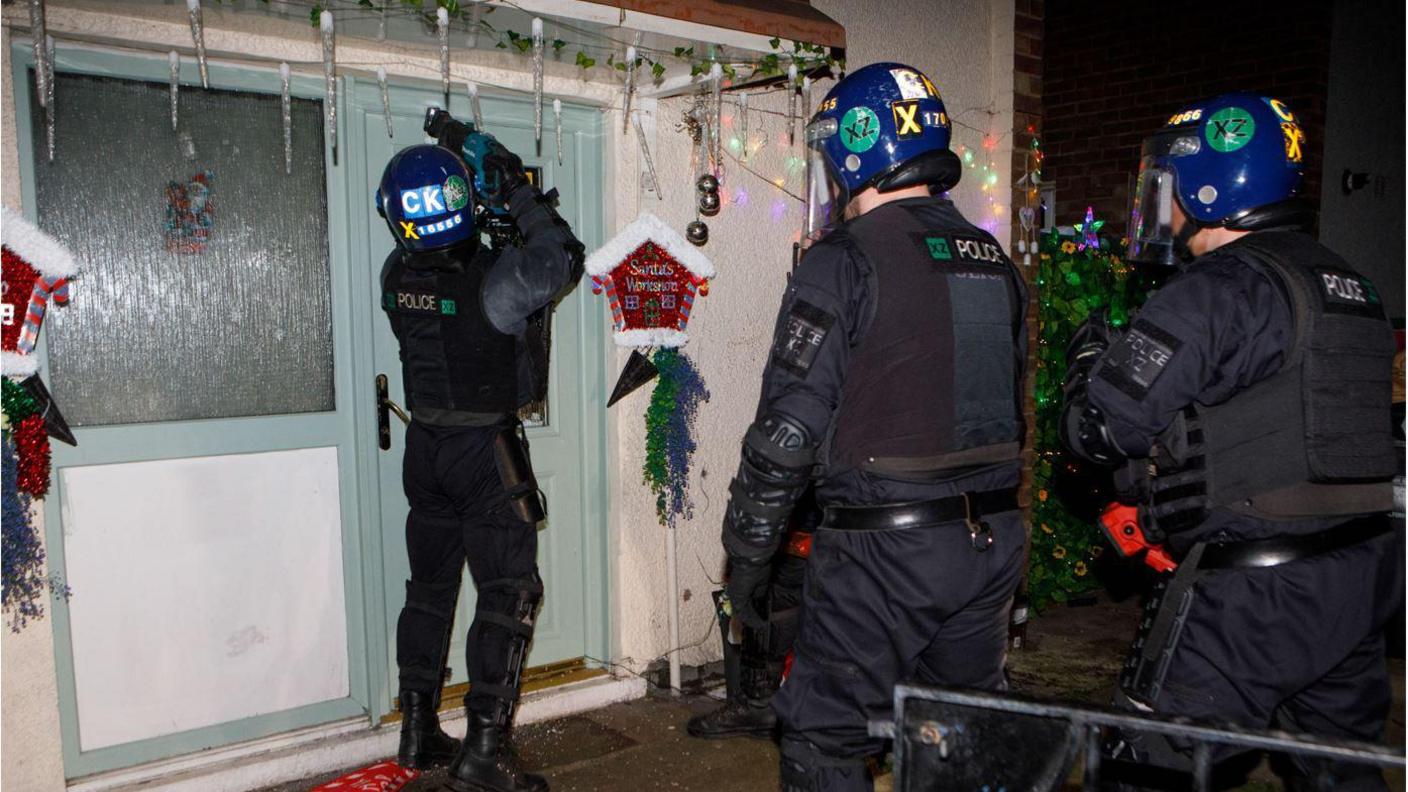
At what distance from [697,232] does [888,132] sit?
177 cm

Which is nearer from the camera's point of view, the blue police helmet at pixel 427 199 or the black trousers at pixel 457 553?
the blue police helmet at pixel 427 199

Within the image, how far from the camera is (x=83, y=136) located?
337cm

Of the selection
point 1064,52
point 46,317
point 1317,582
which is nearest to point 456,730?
point 46,317

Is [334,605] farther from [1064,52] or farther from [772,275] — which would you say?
[1064,52]

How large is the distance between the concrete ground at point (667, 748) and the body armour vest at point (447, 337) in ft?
4.70

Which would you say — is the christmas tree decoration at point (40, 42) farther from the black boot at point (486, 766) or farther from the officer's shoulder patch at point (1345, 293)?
the officer's shoulder patch at point (1345, 293)

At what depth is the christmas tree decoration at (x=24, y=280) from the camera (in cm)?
310

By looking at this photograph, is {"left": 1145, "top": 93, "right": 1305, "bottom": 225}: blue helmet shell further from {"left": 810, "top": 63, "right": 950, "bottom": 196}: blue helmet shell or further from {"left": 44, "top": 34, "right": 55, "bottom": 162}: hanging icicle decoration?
{"left": 44, "top": 34, "right": 55, "bottom": 162}: hanging icicle decoration

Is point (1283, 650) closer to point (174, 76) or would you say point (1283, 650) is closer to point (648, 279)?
point (648, 279)

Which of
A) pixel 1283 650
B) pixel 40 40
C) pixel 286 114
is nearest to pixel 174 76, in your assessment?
pixel 286 114

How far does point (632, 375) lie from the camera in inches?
172

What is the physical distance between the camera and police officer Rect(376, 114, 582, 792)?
3.55 meters

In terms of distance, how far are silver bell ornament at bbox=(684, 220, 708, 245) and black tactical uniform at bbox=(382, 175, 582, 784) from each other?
873 mm

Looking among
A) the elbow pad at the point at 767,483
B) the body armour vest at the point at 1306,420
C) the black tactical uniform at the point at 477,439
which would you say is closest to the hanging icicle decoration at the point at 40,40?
the black tactical uniform at the point at 477,439
